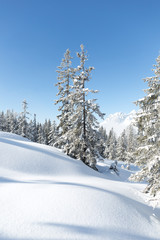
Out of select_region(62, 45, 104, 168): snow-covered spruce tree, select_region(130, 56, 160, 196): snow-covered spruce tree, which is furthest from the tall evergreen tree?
select_region(130, 56, 160, 196): snow-covered spruce tree

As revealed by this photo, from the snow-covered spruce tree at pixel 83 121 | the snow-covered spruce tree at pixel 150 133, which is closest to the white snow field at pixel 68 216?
the snow-covered spruce tree at pixel 150 133

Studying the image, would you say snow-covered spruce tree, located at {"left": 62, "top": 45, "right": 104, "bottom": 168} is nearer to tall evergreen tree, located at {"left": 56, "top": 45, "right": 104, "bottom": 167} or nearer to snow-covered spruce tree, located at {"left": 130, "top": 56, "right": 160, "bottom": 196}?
tall evergreen tree, located at {"left": 56, "top": 45, "right": 104, "bottom": 167}

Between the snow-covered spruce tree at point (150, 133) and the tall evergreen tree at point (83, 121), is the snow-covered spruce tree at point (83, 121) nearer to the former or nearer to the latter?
the tall evergreen tree at point (83, 121)

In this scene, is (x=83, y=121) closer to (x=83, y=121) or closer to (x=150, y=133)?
(x=83, y=121)

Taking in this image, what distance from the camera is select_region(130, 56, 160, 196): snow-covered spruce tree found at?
6.38m

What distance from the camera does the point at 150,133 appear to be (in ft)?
23.0

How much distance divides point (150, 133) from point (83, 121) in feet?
26.8

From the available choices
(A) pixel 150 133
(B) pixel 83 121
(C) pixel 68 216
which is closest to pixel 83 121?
(B) pixel 83 121

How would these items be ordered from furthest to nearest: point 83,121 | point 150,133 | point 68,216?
point 83,121 → point 150,133 → point 68,216

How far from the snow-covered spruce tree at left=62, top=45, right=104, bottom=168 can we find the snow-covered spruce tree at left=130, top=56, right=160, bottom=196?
6.73 metres

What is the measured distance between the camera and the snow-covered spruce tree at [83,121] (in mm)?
13953

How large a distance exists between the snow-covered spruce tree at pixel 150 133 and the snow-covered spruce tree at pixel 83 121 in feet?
22.1

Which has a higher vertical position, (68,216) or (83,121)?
(83,121)

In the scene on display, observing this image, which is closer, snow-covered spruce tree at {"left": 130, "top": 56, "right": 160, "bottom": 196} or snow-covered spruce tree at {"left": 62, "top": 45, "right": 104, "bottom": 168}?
snow-covered spruce tree at {"left": 130, "top": 56, "right": 160, "bottom": 196}
